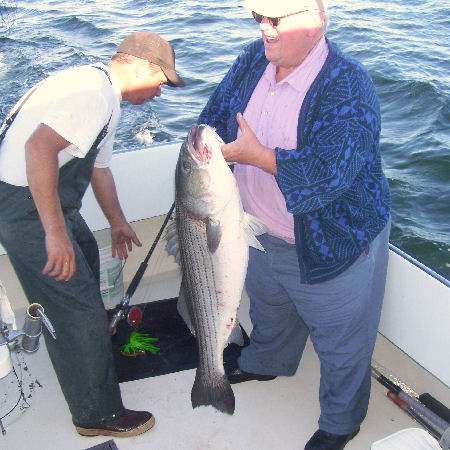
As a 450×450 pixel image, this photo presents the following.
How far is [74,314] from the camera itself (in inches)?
117

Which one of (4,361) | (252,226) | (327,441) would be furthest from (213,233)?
(327,441)

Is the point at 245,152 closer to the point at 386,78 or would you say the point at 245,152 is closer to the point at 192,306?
the point at 192,306

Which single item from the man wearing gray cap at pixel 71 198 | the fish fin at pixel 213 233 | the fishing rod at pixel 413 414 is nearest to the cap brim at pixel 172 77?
the man wearing gray cap at pixel 71 198

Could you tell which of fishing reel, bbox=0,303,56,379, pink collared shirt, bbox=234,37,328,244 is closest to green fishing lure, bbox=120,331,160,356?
fishing reel, bbox=0,303,56,379

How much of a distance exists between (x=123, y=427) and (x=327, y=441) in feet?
4.00

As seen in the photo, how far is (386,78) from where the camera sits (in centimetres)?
1012

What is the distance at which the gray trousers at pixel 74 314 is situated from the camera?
2.83 m

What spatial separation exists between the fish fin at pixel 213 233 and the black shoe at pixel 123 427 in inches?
57.2

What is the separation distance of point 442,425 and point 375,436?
44 cm

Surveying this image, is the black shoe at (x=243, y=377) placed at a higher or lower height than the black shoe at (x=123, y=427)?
lower

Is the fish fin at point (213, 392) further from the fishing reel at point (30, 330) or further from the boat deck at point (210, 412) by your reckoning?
the fishing reel at point (30, 330)

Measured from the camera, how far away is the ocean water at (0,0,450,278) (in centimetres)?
730

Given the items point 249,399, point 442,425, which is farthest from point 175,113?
point 442,425

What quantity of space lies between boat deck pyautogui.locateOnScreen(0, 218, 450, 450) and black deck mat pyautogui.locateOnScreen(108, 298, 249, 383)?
79 mm
